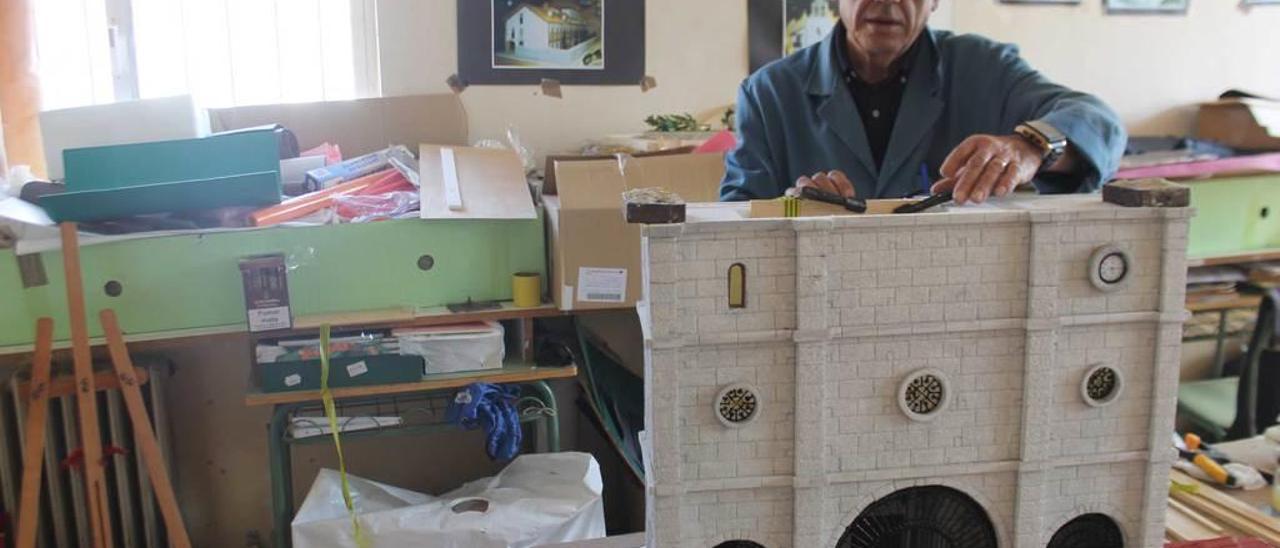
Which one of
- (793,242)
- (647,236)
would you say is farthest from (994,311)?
(647,236)

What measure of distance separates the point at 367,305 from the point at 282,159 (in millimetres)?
476

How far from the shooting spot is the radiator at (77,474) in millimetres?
2404

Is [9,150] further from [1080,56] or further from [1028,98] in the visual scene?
[1080,56]

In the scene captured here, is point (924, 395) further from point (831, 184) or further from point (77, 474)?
point (77, 474)

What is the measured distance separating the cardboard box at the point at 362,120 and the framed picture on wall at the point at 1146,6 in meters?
2.25

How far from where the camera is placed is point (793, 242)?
86 centimetres

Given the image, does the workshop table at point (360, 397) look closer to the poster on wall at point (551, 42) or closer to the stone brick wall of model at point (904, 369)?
the poster on wall at point (551, 42)

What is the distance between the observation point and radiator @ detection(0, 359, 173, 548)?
7.89 feet

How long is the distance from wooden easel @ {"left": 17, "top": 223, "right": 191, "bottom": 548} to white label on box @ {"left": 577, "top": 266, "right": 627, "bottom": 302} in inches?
40.9

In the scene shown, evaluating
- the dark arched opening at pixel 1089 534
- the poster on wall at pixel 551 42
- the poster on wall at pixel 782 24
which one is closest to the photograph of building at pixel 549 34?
the poster on wall at pixel 551 42

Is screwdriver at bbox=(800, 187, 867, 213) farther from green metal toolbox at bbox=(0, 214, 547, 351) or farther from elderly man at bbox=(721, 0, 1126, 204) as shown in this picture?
green metal toolbox at bbox=(0, 214, 547, 351)

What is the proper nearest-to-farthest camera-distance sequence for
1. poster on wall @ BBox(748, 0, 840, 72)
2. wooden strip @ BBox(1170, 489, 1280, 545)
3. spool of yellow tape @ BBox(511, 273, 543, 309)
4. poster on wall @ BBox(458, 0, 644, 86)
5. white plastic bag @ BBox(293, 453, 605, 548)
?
wooden strip @ BBox(1170, 489, 1280, 545) → white plastic bag @ BBox(293, 453, 605, 548) → spool of yellow tape @ BBox(511, 273, 543, 309) → poster on wall @ BBox(458, 0, 644, 86) → poster on wall @ BBox(748, 0, 840, 72)

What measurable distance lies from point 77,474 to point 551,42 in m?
1.69

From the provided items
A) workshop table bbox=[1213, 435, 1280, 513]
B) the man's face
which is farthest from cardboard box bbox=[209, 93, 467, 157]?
workshop table bbox=[1213, 435, 1280, 513]
